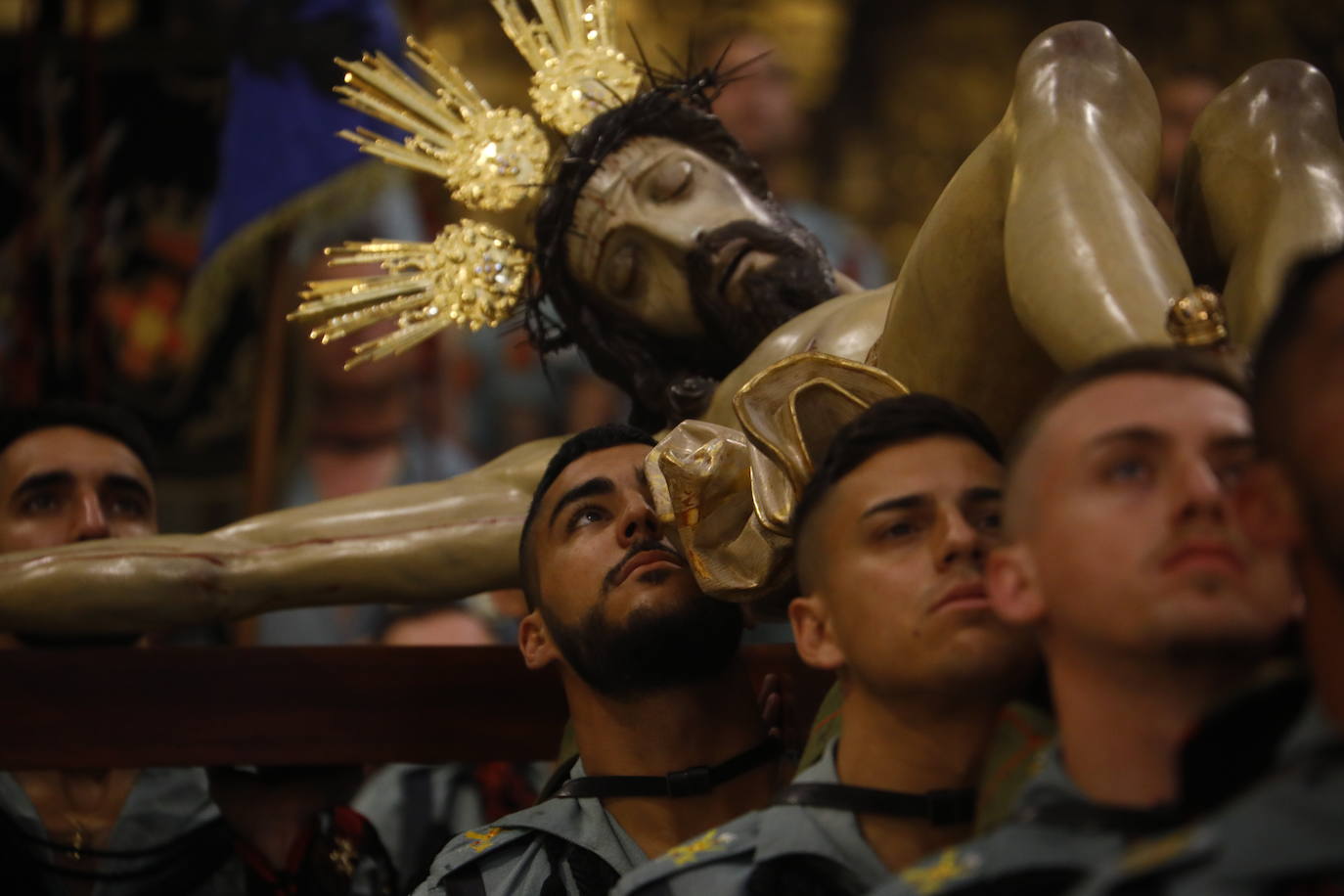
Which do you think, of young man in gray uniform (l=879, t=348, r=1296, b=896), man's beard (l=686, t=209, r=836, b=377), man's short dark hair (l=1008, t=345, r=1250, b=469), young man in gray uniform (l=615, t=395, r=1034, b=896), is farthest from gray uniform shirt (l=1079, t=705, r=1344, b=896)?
man's beard (l=686, t=209, r=836, b=377)

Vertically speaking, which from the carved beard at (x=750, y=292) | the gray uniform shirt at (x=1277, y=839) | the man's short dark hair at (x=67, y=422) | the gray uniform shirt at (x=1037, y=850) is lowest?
the gray uniform shirt at (x=1277, y=839)

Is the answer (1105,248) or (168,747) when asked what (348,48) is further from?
(1105,248)

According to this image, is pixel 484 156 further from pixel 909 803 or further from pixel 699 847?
pixel 909 803

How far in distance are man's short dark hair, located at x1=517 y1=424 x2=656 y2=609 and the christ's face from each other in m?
0.35

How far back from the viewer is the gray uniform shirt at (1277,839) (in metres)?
0.96

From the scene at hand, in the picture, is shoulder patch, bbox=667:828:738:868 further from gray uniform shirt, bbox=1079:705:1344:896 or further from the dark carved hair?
the dark carved hair

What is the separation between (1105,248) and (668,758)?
0.80m

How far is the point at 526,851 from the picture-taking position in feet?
6.44

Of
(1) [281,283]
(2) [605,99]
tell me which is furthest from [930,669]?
(1) [281,283]

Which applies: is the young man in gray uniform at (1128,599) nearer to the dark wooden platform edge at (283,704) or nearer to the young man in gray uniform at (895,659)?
the young man in gray uniform at (895,659)

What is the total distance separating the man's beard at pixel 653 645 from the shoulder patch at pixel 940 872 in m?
0.75

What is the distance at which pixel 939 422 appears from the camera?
61.8 inches

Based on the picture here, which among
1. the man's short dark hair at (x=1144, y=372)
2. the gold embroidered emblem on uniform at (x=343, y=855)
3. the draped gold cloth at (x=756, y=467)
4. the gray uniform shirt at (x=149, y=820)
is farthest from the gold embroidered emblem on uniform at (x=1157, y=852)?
the gray uniform shirt at (x=149, y=820)

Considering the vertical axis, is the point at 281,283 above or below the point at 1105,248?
above
